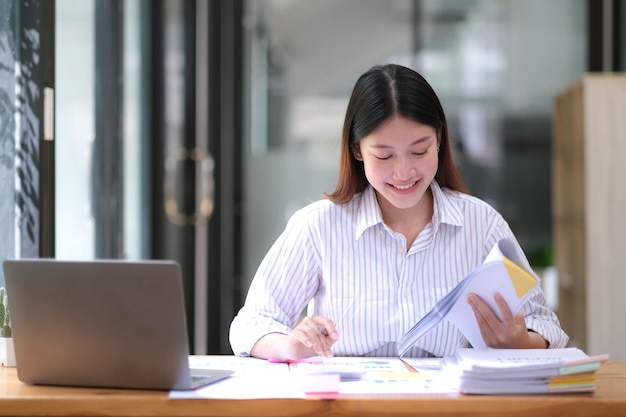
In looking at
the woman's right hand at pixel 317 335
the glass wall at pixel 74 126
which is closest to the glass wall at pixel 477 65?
the glass wall at pixel 74 126

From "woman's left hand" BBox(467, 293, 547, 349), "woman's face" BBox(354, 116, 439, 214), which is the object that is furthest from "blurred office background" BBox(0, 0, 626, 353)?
"woman's left hand" BBox(467, 293, 547, 349)

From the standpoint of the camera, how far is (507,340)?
180cm

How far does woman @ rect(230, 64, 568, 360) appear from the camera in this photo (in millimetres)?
2029

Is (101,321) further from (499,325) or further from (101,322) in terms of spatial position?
(499,325)

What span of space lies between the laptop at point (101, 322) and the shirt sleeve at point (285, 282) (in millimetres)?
522

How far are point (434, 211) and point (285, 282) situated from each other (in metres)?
0.40

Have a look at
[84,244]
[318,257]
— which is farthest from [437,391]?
[84,244]

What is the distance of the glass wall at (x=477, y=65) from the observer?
17.0 ft

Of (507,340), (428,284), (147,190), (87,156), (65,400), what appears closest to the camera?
(65,400)

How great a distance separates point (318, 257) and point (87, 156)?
1482 millimetres

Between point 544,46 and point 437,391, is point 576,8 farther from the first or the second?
point 437,391

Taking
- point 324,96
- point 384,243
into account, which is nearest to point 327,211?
point 384,243

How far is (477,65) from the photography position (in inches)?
204

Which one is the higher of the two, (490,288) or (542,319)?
(490,288)
